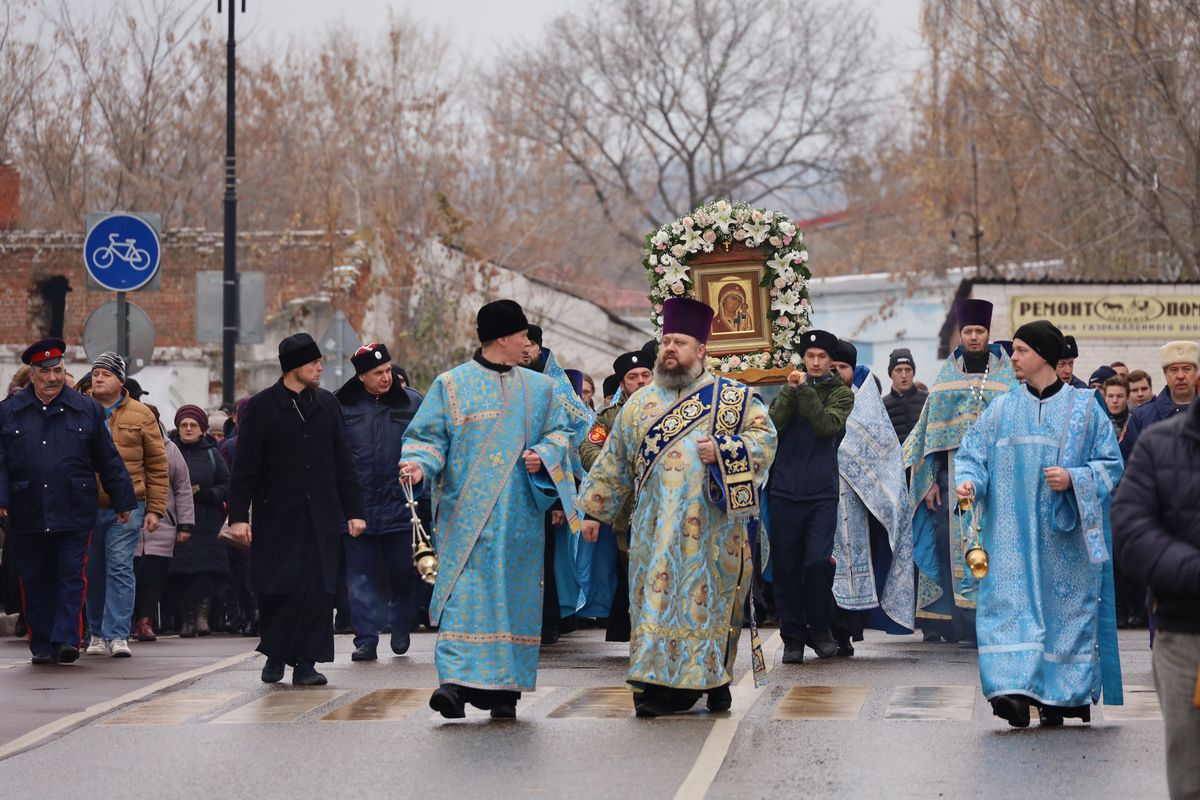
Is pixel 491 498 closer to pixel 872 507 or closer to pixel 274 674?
pixel 274 674

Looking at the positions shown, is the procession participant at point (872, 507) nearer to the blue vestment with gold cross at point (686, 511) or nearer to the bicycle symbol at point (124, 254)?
the blue vestment with gold cross at point (686, 511)

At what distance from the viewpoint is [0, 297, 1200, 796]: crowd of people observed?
10695 mm

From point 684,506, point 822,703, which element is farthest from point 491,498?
point 822,703

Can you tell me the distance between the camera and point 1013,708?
10.4 metres

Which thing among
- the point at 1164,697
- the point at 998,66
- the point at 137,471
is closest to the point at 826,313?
the point at 998,66

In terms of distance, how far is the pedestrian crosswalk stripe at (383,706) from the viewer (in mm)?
11078

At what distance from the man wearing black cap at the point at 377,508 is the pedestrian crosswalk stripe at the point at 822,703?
3455mm

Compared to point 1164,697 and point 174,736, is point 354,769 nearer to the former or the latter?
point 174,736

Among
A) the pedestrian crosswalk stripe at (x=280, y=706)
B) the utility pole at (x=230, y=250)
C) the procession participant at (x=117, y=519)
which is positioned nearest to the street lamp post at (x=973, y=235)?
the utility pole at (x=230, y=250)

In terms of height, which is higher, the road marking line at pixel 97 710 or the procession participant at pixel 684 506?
the procession participant at pixel 684 506

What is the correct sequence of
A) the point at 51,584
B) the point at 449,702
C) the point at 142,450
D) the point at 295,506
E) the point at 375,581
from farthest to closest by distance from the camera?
the point at 142,450
the point at 375,581
the point at 51,584
the point at 295,506
the point at 449,702

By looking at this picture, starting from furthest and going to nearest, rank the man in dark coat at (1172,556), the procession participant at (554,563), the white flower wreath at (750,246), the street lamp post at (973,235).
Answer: the street lamp post at (973,235) → the procession participant at (554,563) → the white flower wreath at (750,246) → the man in dark coat at (1172,556)

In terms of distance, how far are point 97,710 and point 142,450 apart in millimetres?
4560

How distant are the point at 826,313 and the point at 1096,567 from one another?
37.0 meters
